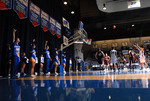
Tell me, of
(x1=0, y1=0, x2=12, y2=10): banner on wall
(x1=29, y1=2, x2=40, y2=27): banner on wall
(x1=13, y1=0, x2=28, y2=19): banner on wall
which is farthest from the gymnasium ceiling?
(x1=0, y1=0, x2=12, y2=10): banner on wall

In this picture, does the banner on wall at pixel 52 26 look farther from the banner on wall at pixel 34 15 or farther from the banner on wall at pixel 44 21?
the banner on wall at pixel 34 15

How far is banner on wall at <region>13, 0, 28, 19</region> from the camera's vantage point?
4773mm

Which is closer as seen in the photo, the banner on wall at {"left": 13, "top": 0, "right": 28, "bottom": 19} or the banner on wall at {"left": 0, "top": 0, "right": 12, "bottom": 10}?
the banner on wall at {"left": 0, "top": 0, "right": 12, "bottom": 10}

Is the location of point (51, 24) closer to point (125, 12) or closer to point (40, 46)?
point (40, 46)

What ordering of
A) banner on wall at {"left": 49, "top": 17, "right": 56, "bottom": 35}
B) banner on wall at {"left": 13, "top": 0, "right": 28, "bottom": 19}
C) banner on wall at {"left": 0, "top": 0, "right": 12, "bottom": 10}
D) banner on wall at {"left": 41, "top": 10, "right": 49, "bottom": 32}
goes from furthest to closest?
banner on wall at {"left": 49, "top": 17, "right": 56, "bottom": 35} < banner on wall at {"left": 41, "top": 10, "right": 49, "bottom": 32} < banner on wall at {"left": 13, "top": 0, "right": 28, "bottom": 19} < banner on wall at {"left": 0, "top": 0, "right": 12, "bottom": 10}

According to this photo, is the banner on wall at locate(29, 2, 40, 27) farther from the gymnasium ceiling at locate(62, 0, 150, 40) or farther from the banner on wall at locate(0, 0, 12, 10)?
the gymnasium ceiling at locate(62, 0, 150, 40)

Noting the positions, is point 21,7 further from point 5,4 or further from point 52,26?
point 52,26

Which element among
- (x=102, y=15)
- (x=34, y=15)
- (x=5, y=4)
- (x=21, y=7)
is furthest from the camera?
(x=102, y=15)

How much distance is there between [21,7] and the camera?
16.7 feet

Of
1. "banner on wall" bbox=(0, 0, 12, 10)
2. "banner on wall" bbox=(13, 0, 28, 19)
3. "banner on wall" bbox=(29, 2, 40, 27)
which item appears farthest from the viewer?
Result: "banner on wall" bbox=(29, 2, 40, 27)

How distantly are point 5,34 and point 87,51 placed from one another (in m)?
14.2

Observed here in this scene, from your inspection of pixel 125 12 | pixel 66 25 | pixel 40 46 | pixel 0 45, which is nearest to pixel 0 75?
pixel 0 45

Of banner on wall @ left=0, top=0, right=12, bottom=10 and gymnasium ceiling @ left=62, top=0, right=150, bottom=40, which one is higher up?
gymnasium ceiling @ left=62, top=0, right=150, bottom=40

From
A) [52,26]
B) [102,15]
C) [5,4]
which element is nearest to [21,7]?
[5,4]
